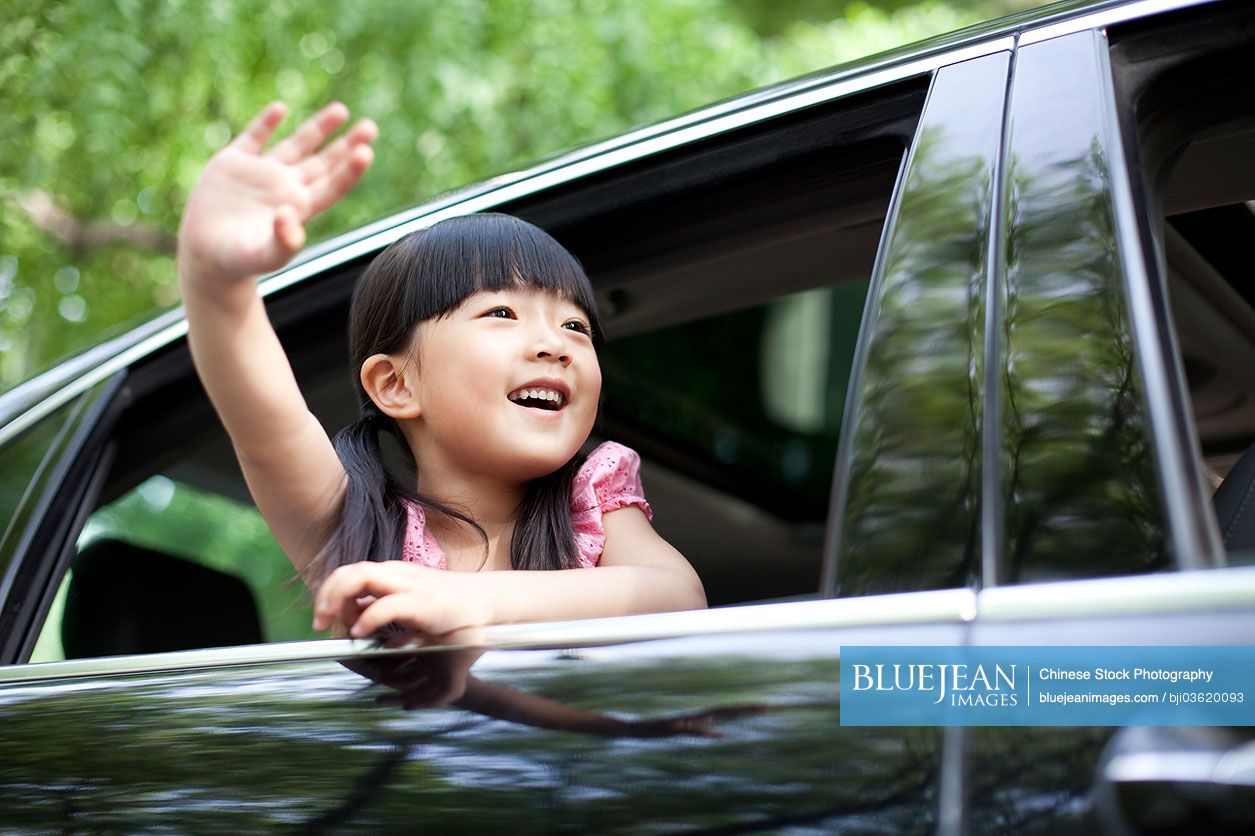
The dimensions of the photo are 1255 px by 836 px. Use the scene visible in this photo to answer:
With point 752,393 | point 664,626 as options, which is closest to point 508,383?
point 664,626

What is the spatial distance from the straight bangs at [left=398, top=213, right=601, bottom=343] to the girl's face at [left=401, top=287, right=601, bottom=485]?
0.01m

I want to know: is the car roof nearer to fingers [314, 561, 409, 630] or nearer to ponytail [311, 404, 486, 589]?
ponytail [311, 404, 486, 589]

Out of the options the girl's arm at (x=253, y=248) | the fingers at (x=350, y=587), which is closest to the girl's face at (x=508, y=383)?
the girl's arm at (x=253, y=248)

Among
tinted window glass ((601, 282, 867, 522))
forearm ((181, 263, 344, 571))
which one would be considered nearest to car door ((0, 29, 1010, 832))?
forearm ((181, 263, 344, 571))

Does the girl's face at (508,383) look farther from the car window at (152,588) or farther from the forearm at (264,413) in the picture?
the car window at (152,588)

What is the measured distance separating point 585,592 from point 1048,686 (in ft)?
1.95

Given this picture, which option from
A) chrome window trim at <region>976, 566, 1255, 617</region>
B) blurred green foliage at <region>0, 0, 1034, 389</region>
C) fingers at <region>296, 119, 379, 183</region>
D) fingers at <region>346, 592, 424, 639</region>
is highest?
blurred green foliage at <region>0, 0, 1034, 389</region>

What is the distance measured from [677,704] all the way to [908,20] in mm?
7986

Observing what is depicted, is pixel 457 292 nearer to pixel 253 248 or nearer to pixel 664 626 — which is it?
pixel 253 248

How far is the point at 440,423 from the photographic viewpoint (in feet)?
5.55

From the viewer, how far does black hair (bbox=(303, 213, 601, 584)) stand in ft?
5.53

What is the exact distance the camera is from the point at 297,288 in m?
1.83

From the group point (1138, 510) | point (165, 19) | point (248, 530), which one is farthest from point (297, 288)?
point (165, 19)

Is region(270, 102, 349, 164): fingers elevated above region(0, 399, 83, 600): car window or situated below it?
above
